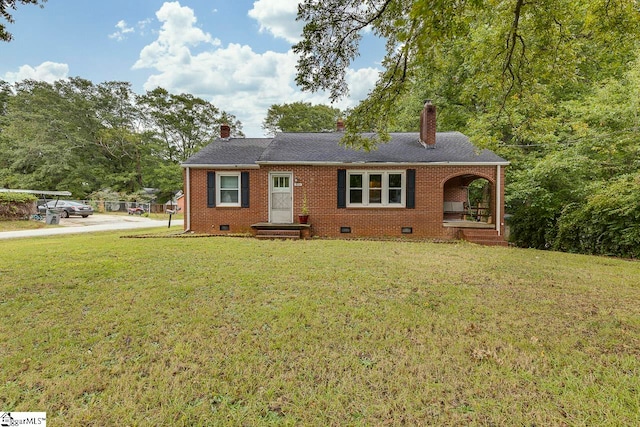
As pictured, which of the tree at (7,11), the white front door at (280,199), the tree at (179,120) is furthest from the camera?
the tree at (179,120)

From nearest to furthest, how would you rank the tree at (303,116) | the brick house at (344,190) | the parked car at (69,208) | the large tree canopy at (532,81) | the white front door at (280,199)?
the large tree canopy at (532,81) → the brick house at (344,190) → the white front door at (280,199) → the parked car at (69,208) → the tree at (303,116)

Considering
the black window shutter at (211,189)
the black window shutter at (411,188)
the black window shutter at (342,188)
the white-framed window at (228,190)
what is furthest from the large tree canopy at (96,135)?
the black window shutter at (411,188)

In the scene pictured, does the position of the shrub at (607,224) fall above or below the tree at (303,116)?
below

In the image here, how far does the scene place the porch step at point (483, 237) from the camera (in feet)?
33.9

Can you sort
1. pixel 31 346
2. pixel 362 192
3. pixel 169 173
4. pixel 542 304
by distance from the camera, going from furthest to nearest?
pixel 169 173, pixel 362 192, pixel 542 304, pixel 31 346

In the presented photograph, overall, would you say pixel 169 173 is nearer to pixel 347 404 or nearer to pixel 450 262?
pixel 450 262

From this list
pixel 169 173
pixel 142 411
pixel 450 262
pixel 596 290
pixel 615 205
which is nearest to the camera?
pixel 142 411

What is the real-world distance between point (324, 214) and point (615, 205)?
902 cm

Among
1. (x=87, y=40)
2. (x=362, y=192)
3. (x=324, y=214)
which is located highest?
(x=87, y=40)

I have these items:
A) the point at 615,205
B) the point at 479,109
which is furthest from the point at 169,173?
the point at 615,205

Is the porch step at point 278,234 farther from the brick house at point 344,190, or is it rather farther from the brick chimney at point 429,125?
the brick chimney at point 429,125

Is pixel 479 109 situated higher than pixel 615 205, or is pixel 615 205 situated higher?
pixel 479 109

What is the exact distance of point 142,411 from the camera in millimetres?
2055

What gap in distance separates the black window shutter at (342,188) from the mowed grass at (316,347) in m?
5.85
